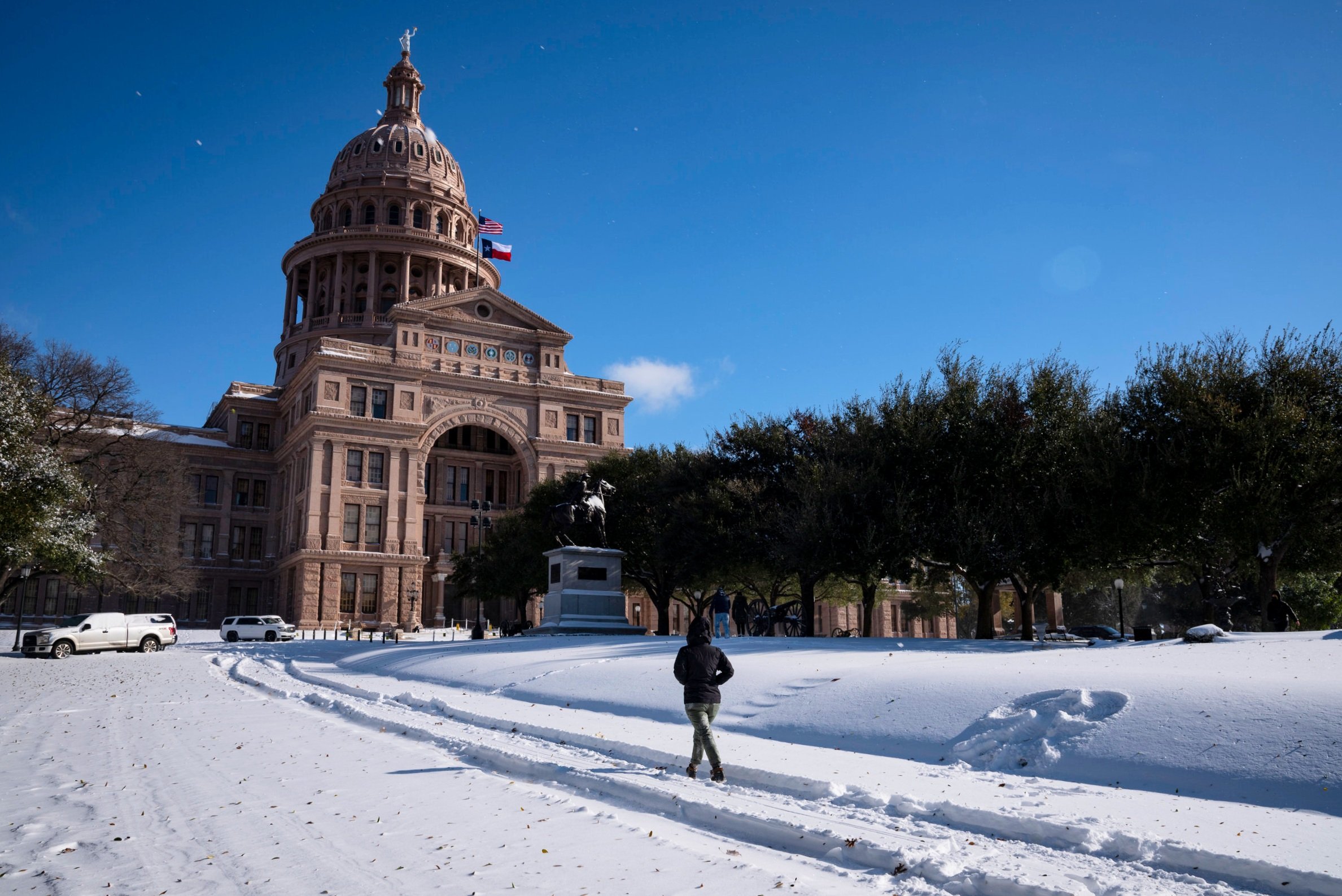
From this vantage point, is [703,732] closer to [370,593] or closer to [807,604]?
[807,604]

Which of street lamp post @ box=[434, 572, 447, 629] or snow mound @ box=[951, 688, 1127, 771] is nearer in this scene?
snow mound @ box=[951, 688, 1127, 771]

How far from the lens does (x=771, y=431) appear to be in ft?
119

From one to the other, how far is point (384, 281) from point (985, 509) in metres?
70.8

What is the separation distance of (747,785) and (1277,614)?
18867mm

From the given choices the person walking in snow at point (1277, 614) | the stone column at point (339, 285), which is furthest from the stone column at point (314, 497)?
the person walking in snow at point (1277, 614)

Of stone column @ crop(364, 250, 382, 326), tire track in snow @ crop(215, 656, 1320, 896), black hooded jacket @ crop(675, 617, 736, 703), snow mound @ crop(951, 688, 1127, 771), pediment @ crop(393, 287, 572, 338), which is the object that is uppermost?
stone column @ crop(364, 250, 382, 326)

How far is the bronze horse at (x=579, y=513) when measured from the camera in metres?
29.3

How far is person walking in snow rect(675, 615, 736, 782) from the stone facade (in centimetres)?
5126

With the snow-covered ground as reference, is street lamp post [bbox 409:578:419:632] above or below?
above

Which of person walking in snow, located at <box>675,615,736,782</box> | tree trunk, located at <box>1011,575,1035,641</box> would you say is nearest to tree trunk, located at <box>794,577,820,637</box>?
tree trunk, located at <box>1011,575,1035,641</box>

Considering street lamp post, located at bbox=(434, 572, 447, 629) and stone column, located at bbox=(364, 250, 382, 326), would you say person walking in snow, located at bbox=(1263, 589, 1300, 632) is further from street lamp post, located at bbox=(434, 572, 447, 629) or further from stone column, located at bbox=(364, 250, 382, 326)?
stone column, located at bbox=(364, 250, 382, 326)

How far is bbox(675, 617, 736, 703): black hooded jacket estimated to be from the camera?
9.82 metres

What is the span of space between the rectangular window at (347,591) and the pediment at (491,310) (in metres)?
18.8

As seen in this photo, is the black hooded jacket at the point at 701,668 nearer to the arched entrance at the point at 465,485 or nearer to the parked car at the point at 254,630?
the parked car at the point at 254,630
